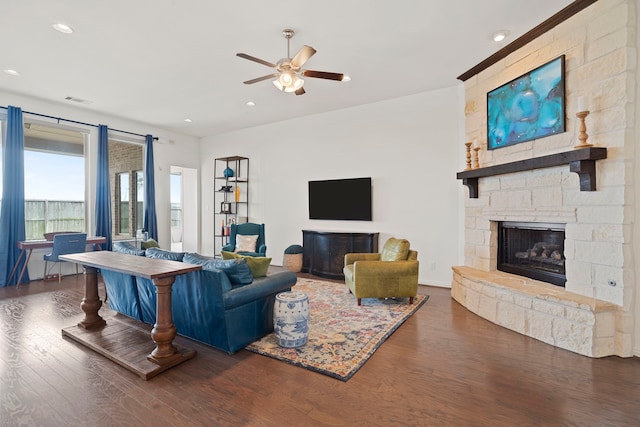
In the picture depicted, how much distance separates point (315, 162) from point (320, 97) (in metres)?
1.38

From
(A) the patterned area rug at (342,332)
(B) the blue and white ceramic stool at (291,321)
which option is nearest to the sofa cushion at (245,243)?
(A) the patterned area rug at (342,332)

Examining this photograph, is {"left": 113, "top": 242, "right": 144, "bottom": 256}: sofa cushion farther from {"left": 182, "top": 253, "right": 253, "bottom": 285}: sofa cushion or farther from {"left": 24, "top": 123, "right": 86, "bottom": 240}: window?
{"left": 24, "top": 123, "right": 86, "bottom": 240}: window

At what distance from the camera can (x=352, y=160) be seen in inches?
231

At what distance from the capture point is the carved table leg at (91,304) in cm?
325

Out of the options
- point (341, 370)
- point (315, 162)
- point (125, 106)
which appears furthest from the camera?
point (315, 162)

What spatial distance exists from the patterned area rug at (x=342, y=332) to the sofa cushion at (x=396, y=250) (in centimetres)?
58

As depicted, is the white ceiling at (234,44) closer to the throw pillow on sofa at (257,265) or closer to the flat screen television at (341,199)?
the flat screen television at (341,199)

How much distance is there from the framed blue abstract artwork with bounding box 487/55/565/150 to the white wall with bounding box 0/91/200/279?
6773 millimetres

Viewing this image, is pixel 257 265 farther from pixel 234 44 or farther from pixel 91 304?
pixel 234 44

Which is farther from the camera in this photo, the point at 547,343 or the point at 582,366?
the point at 547,343

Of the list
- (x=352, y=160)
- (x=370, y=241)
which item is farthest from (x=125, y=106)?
(x=370, y=241)

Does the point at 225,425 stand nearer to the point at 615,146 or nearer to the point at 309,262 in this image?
the point at 615,146

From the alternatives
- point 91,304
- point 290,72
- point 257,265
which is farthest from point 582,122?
point 91,304

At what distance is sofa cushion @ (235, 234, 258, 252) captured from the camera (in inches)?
239
